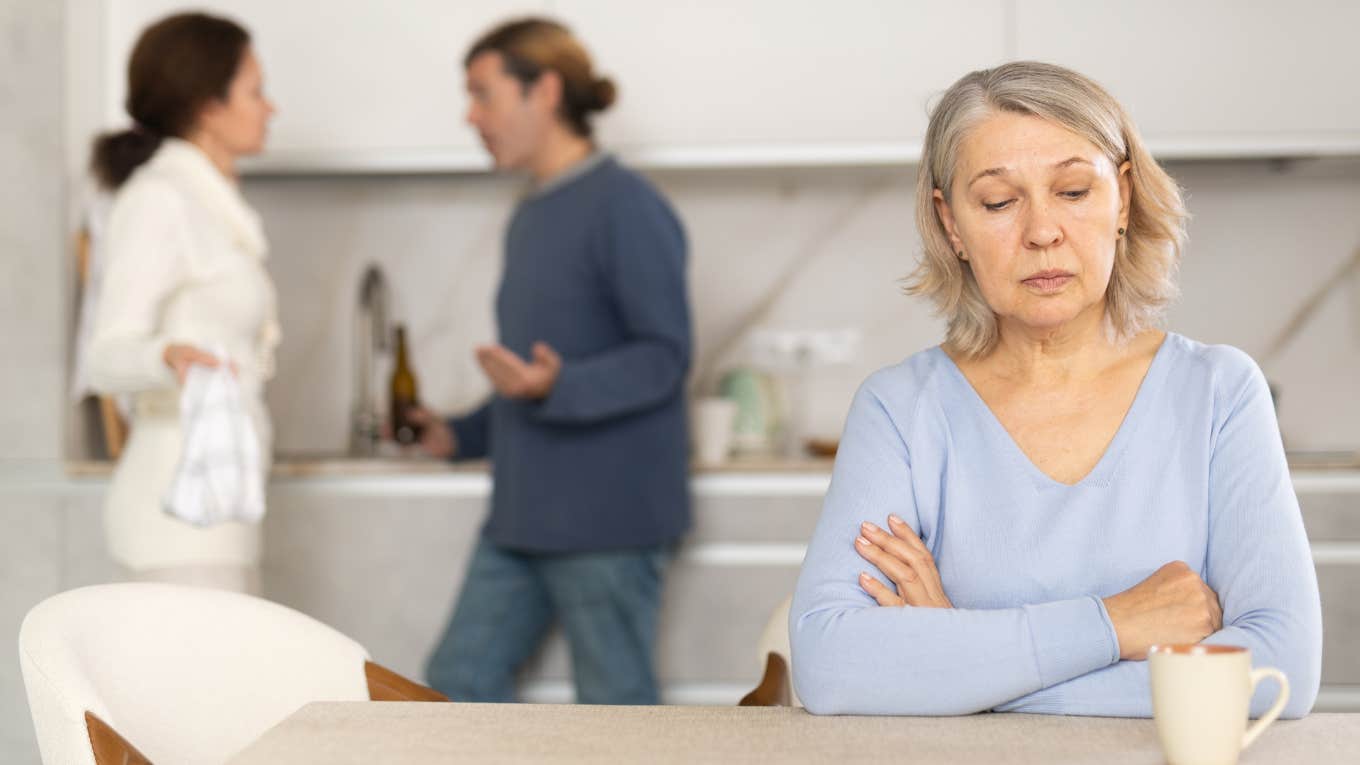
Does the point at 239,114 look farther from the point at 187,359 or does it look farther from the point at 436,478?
the point at 436,478

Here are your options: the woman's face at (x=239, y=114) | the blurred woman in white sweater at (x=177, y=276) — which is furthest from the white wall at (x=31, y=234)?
the woman's face at (x=239, y=114)

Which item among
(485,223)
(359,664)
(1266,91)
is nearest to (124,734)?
(359,664)

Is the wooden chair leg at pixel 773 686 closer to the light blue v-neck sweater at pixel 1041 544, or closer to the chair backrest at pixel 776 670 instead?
the chair backrest at pixel 776 670

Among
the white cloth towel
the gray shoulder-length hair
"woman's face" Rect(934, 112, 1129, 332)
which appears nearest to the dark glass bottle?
the white cloth towel

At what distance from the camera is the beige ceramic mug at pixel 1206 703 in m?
0.94

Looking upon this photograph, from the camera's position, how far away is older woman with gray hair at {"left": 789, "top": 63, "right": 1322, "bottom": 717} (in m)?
1.21

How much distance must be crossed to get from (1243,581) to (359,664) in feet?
2.84

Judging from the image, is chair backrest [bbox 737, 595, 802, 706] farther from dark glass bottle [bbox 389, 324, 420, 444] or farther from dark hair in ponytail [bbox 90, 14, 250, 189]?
dark glass bottle [bbox 389, 324, 420, 444]

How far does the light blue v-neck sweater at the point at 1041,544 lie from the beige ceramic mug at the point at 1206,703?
0.22 m

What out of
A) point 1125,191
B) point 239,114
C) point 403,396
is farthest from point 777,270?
point 1125,191

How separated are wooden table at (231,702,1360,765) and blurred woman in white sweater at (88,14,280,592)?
1222 millimetres

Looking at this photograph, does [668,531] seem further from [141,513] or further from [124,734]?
[124,734]

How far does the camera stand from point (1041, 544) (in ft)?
4.34

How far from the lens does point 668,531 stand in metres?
2.73
